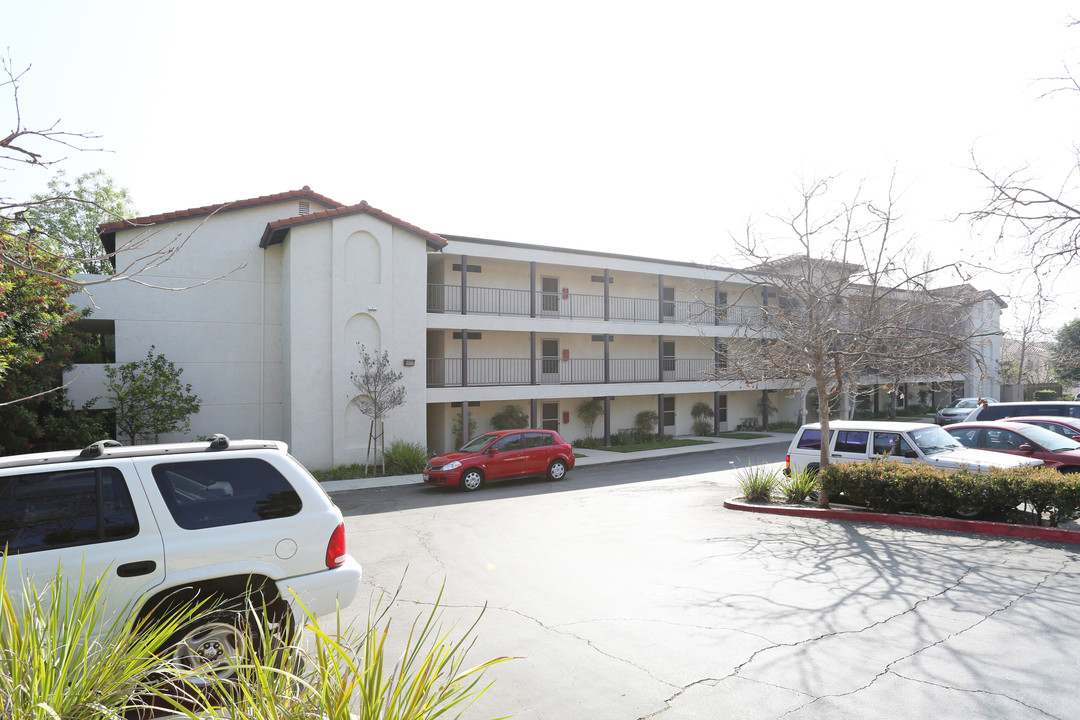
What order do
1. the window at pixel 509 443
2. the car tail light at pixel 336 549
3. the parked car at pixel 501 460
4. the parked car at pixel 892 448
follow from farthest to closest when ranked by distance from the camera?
the window at pixel 509 443 → the parked car at pixel 501 460 → the parked car at pixel 892 448 → the car tail light at pixel 336 549

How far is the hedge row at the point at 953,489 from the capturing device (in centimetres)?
844

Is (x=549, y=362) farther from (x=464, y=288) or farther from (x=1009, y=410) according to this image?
(x=1009, y=410)

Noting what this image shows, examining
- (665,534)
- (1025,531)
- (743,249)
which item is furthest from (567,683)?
(743,249)

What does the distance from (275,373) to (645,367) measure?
15.9m

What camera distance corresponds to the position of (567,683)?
14.7ft

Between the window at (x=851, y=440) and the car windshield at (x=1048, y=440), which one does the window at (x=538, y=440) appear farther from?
the car windshield at (x=1048, y=440)

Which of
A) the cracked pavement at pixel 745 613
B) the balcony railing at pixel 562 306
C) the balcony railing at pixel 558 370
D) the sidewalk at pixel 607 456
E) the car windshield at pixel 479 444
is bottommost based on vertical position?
the sidewalk at pixel 607 456

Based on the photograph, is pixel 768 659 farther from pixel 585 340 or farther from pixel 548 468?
pixel 585 340

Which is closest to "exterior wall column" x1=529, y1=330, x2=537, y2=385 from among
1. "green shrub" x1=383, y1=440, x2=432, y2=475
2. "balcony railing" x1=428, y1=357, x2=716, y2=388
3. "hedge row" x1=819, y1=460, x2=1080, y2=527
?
"balcony railing" x1=428, y1=357, x2=716, y2=388

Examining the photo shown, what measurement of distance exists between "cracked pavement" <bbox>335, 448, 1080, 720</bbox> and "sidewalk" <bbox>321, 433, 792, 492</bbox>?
5541 millimetres

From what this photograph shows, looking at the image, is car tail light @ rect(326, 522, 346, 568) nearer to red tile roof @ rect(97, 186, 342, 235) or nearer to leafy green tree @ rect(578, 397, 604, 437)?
red tile roof @ rect(97, 186, 342, 235)

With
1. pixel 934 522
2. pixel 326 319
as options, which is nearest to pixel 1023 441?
pixel 934 522

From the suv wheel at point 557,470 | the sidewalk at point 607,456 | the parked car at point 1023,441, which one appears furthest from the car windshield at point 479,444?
the parked car at point 1023,441

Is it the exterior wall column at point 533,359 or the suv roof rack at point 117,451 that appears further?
the exterior wall column at point 533,359
